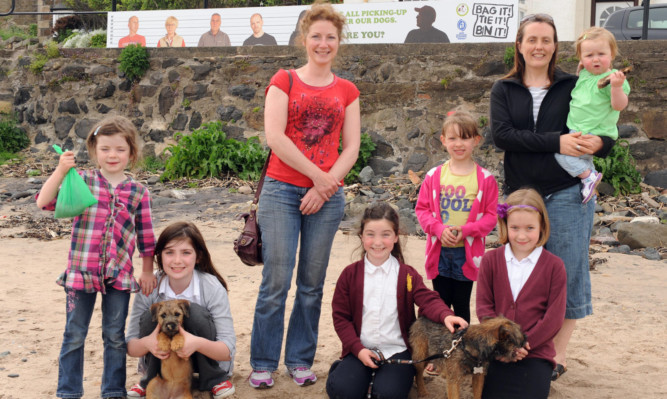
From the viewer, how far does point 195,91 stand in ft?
36.1

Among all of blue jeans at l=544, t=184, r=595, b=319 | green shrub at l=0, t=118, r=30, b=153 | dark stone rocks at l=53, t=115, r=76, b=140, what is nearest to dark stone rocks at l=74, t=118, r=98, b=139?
dark stone rocks at l=53, t=115, r=76, b=140

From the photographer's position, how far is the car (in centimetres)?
1222

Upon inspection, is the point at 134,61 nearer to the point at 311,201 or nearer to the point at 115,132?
the point at 115,132

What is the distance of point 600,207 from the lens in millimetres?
8125

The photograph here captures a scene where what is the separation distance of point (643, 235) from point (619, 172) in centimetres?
186

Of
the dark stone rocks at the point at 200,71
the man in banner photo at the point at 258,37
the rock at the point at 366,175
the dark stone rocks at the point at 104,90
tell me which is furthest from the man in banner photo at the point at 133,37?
the rock at the point at 366,175

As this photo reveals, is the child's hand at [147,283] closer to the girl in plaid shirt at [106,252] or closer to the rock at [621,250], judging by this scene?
the girl in plaid shirt at [106,252]

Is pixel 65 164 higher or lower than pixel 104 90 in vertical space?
lower

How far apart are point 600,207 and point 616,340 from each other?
402 cm

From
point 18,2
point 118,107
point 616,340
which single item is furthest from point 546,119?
point 18,2

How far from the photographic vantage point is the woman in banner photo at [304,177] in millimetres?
3549

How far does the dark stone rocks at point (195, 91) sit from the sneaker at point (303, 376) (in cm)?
792

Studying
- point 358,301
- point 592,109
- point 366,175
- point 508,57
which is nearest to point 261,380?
point 358,301

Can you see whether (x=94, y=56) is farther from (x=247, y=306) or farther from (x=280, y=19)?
(x=247, y=306)
